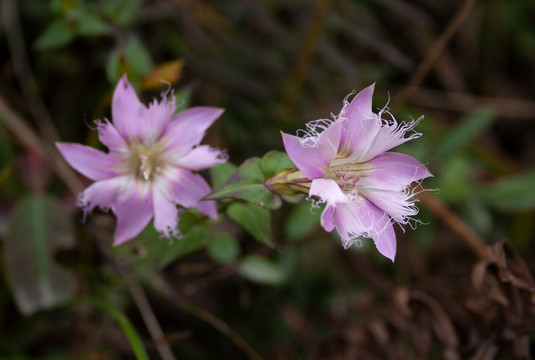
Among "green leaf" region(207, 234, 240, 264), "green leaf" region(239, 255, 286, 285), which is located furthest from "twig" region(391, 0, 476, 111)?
"green leaf" region(207, 234, 240, 264)

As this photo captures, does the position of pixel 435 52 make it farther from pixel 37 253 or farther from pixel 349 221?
pixel 37 253

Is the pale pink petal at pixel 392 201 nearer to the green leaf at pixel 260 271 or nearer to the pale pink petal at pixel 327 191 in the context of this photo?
the pale pink petal at pixel 327 191

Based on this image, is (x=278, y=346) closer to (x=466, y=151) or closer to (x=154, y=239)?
(x=154, y=239)

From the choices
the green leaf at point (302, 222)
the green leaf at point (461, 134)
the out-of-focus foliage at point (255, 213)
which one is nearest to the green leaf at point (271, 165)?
the out-of-focus foliage at point (255, 213)

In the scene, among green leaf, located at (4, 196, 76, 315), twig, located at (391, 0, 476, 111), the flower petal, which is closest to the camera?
the flower petal

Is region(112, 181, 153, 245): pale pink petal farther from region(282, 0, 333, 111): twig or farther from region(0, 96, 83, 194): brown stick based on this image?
region(282, 0, 333, 111): twig

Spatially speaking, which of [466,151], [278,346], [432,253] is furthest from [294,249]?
[466,151]

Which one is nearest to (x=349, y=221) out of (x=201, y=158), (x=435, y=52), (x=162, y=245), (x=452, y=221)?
(x=201, y=158)
